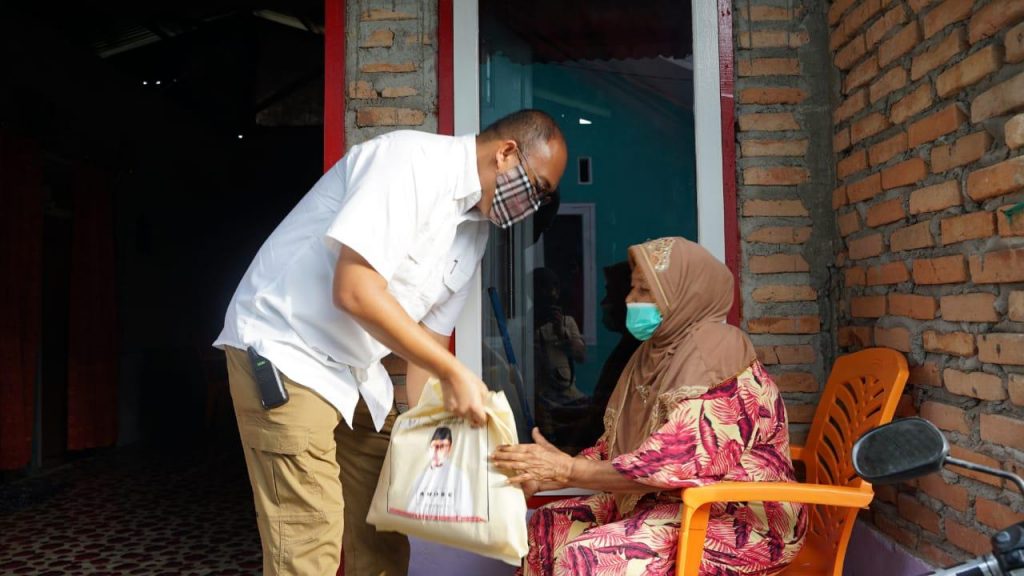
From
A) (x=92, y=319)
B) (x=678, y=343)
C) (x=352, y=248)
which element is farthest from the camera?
(x=92, y=319)

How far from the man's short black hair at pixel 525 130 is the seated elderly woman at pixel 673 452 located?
0.47 meters

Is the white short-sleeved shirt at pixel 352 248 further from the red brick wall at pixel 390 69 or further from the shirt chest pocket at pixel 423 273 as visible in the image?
the red brick wall at pixel 390 69

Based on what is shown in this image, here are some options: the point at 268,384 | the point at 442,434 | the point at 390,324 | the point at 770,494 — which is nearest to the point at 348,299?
the point at 390,324

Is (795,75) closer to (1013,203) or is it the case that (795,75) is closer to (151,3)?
(1013,203)

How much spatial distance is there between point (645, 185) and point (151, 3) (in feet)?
14.7

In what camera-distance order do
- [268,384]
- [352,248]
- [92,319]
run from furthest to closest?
[92,319] < [268,384] < [352,248]

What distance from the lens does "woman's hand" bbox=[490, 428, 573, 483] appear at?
70.8 inches

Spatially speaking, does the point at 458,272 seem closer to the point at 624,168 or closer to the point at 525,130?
the point at 525,130

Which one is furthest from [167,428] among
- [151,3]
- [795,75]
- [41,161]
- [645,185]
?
[795,75]

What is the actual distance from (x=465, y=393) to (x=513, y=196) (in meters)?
0.61

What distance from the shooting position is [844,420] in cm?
241

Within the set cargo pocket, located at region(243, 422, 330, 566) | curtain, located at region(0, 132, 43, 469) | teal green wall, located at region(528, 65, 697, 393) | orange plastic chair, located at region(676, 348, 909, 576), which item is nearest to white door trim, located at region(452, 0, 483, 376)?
teal green wall, located at region(528, 65, 697, 393)

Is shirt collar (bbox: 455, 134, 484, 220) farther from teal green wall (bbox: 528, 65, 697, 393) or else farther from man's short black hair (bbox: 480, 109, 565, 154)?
teal green wall (bbox: 528, 65, 697, 393)

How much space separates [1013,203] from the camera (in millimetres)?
1847
